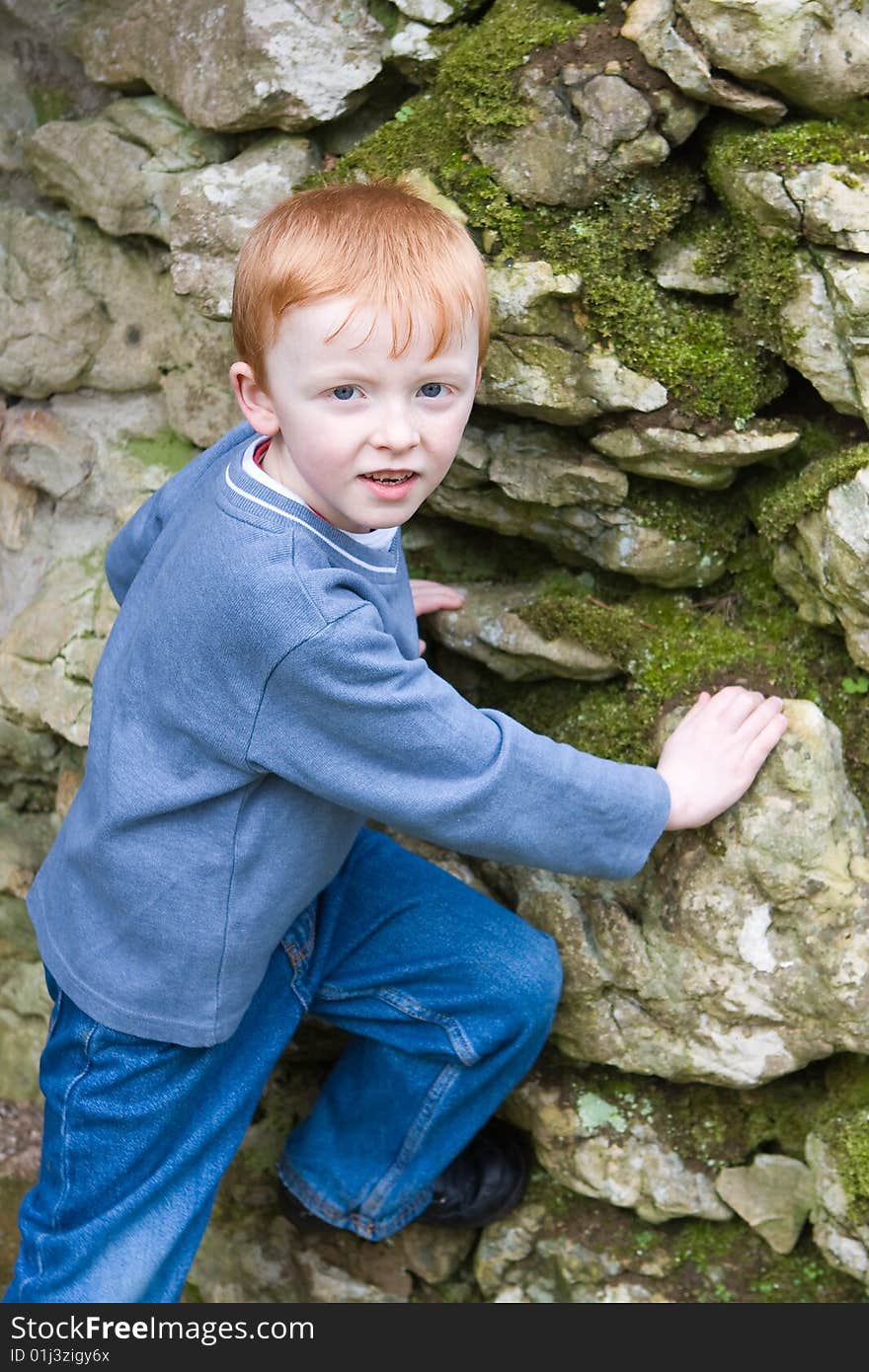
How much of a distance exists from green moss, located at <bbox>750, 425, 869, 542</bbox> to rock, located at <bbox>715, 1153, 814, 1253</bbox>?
153cm

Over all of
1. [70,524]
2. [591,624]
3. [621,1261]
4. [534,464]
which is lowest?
[621,1261]

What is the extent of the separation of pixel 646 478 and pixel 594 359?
13.9 inches

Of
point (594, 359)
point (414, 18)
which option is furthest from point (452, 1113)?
point (414, 18)

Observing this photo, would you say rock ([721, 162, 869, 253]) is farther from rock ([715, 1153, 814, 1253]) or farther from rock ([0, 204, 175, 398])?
rock ([715, 1153, 814, 1253])

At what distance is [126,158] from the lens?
366cm

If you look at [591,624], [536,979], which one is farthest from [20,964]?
[591,624]

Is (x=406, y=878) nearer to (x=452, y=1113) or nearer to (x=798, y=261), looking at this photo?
(x=452, y=1113)

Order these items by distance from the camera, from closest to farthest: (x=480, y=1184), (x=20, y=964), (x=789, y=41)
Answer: (x=789, y=41), (x=480, y=1184), (x=20, y=964)

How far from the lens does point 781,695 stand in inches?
126

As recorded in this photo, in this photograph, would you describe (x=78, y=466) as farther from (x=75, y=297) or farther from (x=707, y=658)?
(x=707, y=658)

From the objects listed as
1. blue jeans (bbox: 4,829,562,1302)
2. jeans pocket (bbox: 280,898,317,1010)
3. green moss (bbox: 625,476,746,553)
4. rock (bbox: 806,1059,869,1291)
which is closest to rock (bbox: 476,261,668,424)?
green moss (bbox: 625,476,746,553)

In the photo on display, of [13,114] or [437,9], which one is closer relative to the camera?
[437,9]

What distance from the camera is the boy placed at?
8.12ft

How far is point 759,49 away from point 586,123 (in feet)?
1.25
